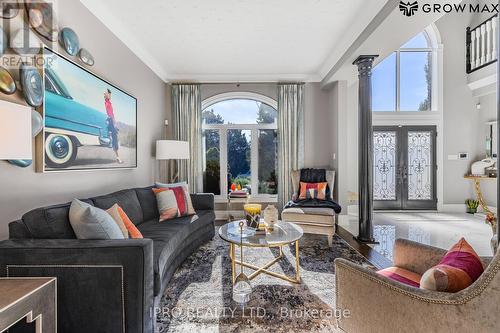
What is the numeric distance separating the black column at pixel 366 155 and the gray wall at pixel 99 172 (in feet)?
10.7

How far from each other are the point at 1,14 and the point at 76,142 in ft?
3.34

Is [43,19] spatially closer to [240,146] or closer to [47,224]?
[47,224]

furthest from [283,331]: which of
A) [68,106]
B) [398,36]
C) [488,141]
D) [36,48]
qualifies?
[488,141]

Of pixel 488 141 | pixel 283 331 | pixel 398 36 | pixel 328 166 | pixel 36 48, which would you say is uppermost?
pixel 398 36

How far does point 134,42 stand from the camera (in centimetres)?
329

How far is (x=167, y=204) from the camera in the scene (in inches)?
117

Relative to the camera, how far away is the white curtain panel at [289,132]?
466cm

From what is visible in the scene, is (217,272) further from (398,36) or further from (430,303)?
(398,36)

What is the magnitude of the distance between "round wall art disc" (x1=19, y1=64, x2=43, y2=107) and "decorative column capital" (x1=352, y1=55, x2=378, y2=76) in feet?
11.9

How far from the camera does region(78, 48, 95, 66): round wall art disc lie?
2.30 m

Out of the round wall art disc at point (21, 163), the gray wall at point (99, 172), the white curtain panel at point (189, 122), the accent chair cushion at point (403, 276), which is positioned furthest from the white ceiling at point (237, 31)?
the accent chair cushion at point (403, 276)

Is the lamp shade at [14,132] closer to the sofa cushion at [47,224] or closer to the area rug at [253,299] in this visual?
the sofa cushion at [47,224]

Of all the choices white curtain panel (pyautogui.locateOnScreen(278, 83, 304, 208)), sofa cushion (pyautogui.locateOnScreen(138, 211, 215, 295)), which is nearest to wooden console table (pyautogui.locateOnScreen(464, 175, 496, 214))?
white curtain panel (pyautogui.locateOnScreen(278, 83, 304, 208))

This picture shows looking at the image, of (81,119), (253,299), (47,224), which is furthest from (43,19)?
(253,299)
